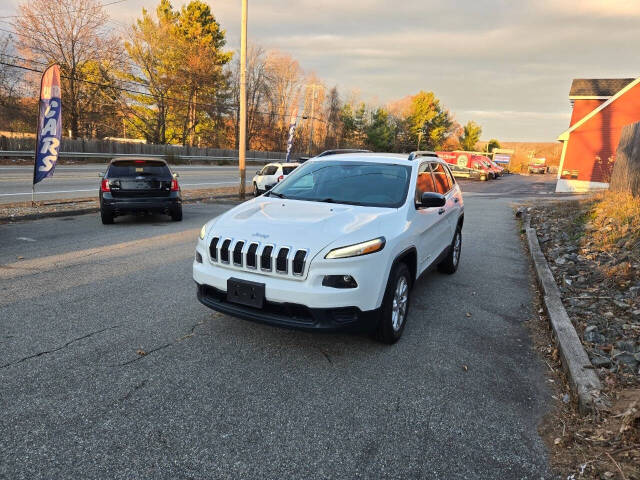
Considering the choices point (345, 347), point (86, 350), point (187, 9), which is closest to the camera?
point (86, 350)

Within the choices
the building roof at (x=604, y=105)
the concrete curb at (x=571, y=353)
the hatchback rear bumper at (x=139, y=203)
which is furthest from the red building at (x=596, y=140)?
the hatchback rear bumper at (x=139, y=203)

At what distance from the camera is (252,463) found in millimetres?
2395

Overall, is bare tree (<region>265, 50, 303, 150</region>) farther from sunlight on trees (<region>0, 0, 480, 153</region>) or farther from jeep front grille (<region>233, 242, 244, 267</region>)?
jeep front grille (<region>233, 242, 244, 267</region>)

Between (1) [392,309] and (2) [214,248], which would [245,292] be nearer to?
(2) [214,248]

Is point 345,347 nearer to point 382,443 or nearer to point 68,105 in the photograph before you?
point 382,443

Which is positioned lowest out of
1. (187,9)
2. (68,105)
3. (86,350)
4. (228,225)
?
(86,350)

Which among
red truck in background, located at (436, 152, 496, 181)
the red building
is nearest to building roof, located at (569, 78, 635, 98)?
the red building

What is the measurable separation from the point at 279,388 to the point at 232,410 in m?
0.42

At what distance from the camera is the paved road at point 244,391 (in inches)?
95.6

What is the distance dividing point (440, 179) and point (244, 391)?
424cm

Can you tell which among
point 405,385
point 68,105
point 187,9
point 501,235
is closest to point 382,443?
point 405,385

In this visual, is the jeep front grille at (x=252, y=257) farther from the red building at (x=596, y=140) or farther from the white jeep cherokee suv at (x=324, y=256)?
the red building at (x=596, y=140)

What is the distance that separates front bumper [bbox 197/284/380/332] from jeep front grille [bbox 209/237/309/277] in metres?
0.28

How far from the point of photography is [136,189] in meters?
9.48
